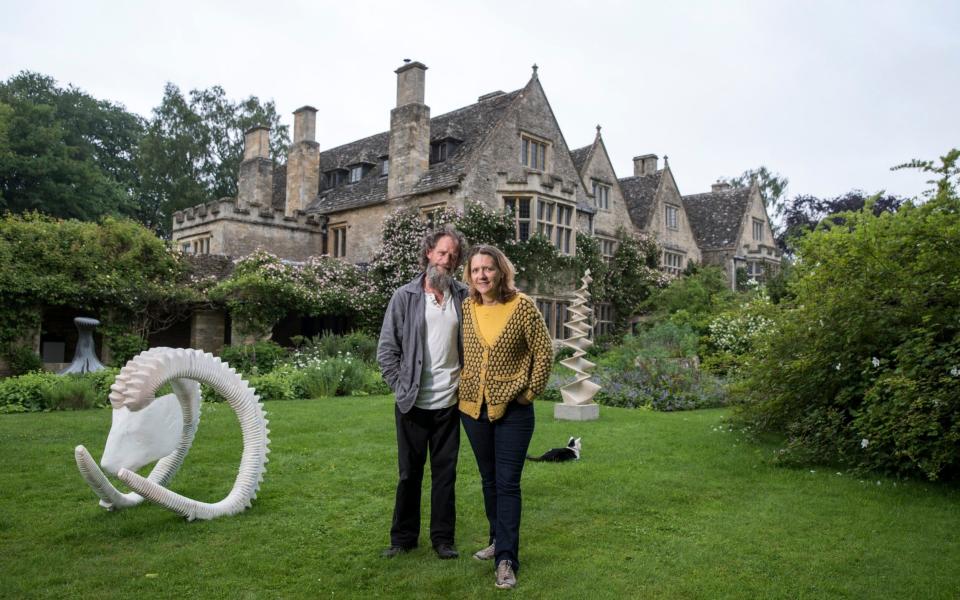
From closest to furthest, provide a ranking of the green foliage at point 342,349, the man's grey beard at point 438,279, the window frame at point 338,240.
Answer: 1. the man's grey beard at point 438,279
2. the green foliage at point 342,349
3. the window frame at point 338,240

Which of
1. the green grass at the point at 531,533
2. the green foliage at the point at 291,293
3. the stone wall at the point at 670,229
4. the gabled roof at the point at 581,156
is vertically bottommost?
the green grass at the point at 531,533

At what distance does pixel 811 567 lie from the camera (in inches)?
167

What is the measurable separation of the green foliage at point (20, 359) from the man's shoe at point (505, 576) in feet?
50.2

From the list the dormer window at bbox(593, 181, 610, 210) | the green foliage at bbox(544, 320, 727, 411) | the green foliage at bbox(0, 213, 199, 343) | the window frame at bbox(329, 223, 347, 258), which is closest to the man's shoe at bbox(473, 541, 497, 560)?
the green foliage at bbox(544, 320, 727, 411)

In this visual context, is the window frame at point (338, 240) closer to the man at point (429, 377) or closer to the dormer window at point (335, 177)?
the dormer window at point (335, 177)

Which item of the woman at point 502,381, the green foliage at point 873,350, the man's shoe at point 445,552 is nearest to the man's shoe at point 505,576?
the woman at point 502,381

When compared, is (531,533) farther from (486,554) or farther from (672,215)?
(672,215)

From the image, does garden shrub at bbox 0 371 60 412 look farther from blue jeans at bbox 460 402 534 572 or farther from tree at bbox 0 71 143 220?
tree at bbox 0 71 143 220

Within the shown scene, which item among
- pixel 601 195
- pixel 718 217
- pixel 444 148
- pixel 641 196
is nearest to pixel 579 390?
pixel 444 148

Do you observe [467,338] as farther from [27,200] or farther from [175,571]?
[27,200]

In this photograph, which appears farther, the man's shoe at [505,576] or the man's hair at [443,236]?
the man's hair at [443,236]

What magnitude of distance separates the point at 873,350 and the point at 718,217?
27928 mm

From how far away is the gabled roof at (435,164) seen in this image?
21.7m

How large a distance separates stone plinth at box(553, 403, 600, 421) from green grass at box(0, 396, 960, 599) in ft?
8.85
